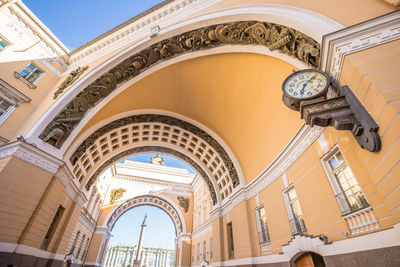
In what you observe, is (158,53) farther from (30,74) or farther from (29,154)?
(30,74)

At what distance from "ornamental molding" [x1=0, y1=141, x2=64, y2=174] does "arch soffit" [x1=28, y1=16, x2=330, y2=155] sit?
61cm

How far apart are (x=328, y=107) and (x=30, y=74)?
12599mm

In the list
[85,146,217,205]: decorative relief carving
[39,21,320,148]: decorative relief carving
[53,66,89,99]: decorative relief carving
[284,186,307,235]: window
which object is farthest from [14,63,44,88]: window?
[284,186,307,235]: window

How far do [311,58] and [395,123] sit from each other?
10.2 feet

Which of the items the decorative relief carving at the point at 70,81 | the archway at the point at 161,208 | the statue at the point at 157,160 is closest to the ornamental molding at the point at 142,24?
the decorative relief carving at the point at 70,81

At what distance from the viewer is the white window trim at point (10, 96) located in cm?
794

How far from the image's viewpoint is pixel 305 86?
4594 mm

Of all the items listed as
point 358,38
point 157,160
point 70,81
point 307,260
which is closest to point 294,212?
point 307,260

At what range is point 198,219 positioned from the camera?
21.1m

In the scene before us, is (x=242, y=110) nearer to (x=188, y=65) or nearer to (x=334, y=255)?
(x=188, y=65)

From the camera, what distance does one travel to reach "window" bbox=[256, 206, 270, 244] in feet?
28.6

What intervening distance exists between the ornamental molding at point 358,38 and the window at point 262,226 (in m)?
6.94

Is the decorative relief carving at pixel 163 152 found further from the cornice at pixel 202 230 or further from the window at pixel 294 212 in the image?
the window at pixel 294 212

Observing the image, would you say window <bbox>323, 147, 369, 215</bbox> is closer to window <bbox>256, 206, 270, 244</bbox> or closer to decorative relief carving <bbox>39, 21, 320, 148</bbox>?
decorative relief carving <bbox>39, 21, 320, 148</bbox>
